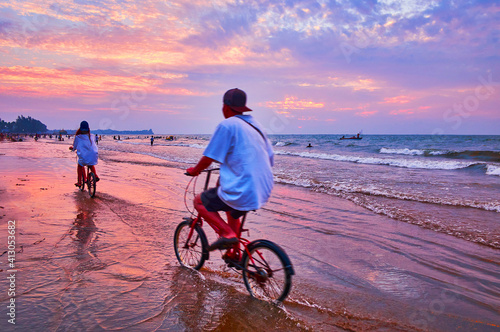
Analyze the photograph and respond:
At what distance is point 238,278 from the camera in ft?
12.1

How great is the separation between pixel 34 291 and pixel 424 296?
175 inches

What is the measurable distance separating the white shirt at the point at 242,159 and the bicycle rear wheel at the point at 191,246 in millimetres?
1065

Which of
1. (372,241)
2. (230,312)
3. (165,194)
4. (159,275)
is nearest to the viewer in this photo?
(230,312)

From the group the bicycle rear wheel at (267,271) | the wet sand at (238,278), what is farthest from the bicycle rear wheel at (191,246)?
the bicycle rear wheel at (267,271)

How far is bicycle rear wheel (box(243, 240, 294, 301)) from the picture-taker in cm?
284

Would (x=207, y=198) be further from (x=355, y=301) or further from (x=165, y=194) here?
(x=165, y=194)

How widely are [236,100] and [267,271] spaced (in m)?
1.82

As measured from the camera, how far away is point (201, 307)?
296cm

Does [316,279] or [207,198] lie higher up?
[207,198]

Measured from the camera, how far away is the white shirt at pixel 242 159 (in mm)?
2664

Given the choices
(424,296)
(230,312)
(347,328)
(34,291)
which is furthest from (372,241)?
(34,291)

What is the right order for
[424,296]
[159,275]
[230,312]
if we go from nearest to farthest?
[230,312]
[424,296]
[159,275]

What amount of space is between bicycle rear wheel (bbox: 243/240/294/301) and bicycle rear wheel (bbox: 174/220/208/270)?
0.69 meters

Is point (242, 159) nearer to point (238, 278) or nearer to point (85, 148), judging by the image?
point (238, 278)
